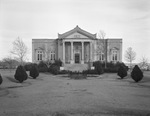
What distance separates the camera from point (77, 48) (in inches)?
2041

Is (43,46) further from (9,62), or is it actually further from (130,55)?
(130,55)

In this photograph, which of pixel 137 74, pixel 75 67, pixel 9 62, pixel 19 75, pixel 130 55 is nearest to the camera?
pixel 19 75

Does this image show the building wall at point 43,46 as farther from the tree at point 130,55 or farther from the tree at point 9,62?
the tree at point 130,55

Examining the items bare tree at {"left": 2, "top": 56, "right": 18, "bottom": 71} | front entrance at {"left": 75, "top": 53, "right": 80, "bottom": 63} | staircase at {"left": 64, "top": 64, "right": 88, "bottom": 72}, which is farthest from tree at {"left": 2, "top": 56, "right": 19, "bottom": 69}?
front entrance at {"left": 75, "top": 53, "right": 80, "bottom": 63}

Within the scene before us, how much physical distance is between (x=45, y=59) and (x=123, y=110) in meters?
46.3

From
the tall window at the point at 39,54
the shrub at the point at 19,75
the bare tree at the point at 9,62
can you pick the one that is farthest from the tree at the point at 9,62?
the shrub at the point at 19,75

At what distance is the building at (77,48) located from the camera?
48.8 meters

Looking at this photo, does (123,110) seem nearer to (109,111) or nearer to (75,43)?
(109,111)

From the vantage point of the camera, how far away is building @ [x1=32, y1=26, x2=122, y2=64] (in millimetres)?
48844

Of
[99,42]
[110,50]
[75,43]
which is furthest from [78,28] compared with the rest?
[110,50]

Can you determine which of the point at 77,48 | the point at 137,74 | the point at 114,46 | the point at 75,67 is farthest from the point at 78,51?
the point at 137,74

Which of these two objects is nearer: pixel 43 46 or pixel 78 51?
pixel 78 51

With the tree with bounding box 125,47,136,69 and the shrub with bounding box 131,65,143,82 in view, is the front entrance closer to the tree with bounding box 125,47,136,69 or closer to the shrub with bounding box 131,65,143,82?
the tree with bounding box 125,47,136,69

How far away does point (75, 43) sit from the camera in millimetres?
51562
